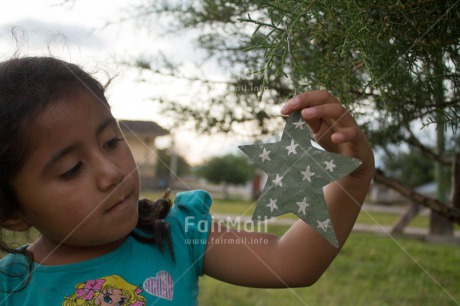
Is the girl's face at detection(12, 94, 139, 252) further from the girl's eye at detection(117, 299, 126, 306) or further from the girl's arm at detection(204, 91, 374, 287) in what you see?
the girl's arm at detection(204, 91, 374, 287)

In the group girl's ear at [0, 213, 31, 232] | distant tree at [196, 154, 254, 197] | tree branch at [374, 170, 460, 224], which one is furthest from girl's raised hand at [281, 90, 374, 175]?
distant tree at [196, 154, 254, 197]

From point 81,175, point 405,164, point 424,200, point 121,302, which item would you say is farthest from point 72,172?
point 405,164

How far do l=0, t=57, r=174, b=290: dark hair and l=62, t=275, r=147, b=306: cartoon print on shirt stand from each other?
0.44ft

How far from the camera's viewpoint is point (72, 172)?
3.47 feet

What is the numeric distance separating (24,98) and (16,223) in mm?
361

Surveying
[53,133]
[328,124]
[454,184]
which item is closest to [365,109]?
[328,124]

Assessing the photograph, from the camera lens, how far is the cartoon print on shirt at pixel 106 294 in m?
1.11

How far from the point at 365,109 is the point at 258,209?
1.99 ft

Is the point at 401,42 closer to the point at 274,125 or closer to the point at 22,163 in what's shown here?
the point at 22,163

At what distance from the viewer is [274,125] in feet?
6.07

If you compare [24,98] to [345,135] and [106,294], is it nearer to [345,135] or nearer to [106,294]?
[106,294]

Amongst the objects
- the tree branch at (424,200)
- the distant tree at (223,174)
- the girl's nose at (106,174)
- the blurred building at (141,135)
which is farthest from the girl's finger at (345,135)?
the distant tree at (223,174)

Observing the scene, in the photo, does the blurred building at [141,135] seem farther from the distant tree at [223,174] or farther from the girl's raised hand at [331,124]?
the distant tree at [223,174]

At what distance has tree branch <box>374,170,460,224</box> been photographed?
2070 millimetres
